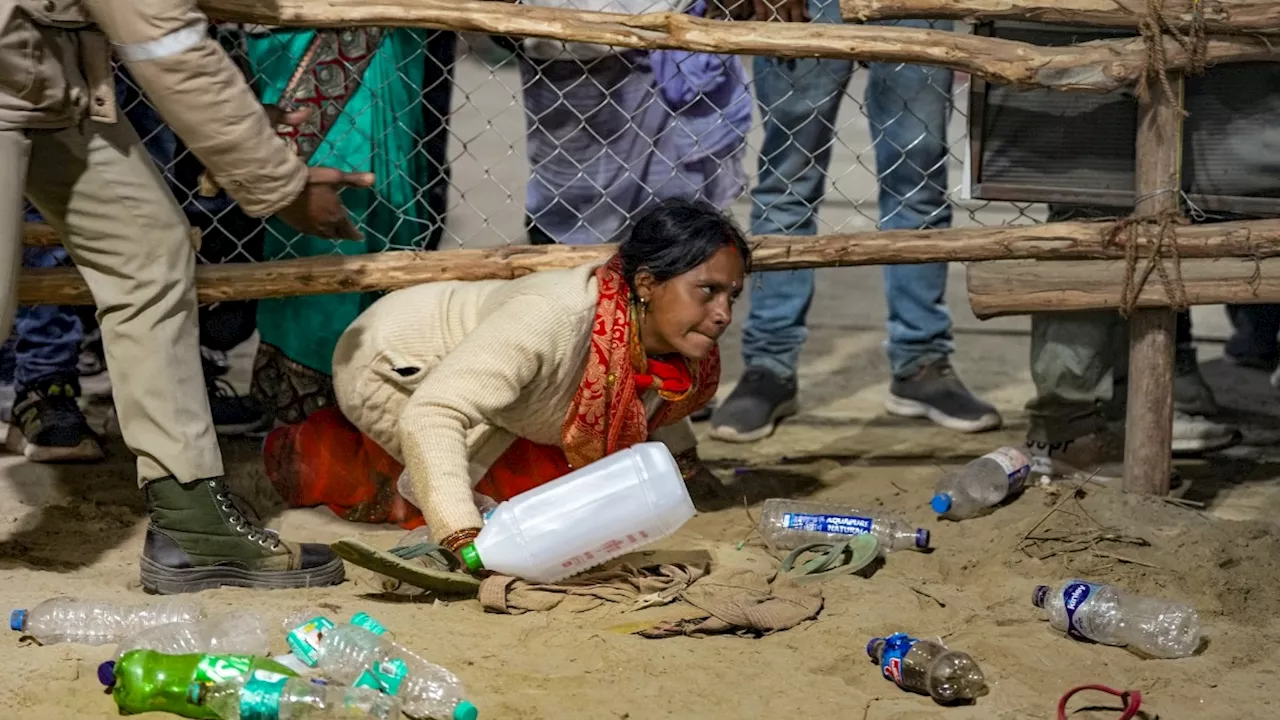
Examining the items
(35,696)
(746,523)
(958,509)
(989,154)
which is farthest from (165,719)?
(989,154)

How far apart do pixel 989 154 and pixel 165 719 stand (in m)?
2.66

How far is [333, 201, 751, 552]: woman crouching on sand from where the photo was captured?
3.46 metres

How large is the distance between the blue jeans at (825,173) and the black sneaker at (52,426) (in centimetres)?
206

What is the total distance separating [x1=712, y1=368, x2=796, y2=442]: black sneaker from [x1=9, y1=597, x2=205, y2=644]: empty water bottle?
2066 millimetres

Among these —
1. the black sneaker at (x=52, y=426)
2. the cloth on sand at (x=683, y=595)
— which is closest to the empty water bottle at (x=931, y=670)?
the cloth on sand at (x=683, y=595)

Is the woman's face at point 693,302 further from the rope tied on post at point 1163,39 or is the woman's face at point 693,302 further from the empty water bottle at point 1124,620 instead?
the rope tied on post at point 1163,39

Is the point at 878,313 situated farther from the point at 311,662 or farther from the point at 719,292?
the point at 311,662

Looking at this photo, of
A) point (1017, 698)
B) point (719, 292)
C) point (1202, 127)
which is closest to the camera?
point (1017, 698)

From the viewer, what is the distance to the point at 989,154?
4.20 m

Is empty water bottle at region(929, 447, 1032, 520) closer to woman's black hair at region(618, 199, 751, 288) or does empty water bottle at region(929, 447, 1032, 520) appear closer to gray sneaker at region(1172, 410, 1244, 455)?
gray sneaker at region(1172, 410, 1244, 455)

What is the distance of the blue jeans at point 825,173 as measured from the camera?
4.68 m

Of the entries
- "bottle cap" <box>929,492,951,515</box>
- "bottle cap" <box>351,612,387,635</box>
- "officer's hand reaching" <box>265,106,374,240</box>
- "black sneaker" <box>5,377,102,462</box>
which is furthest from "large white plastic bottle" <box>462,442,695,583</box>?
"black sneaker" <box>5,377,102,462</box>

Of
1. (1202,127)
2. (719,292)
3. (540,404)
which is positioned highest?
(1202,127)

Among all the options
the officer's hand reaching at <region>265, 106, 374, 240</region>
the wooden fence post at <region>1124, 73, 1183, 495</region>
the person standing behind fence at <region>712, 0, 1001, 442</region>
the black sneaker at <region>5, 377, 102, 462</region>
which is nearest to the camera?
the officer's hand reaching at <region>265, 106, 374, 240</region>
